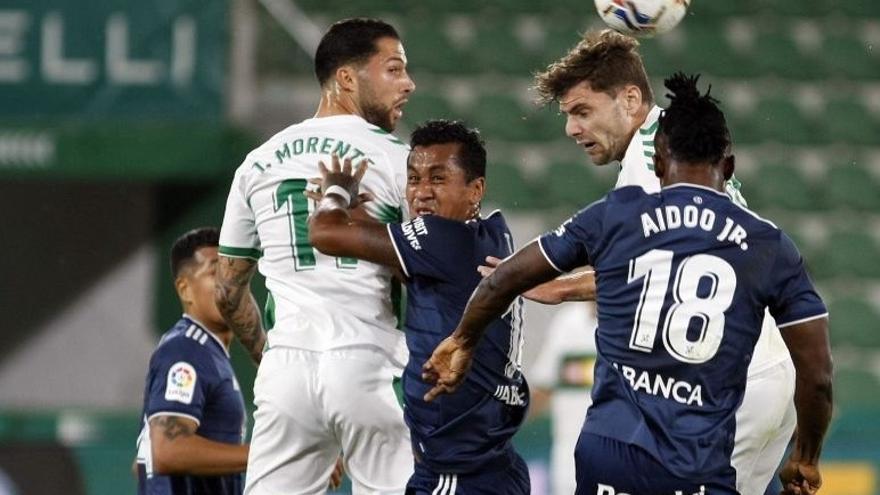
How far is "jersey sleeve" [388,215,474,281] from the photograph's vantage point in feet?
17.8

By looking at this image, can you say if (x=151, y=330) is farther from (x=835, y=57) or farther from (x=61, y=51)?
(x=835, y=57)

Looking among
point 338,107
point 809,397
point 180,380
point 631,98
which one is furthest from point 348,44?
point 809,397

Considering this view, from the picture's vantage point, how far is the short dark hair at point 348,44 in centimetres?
604

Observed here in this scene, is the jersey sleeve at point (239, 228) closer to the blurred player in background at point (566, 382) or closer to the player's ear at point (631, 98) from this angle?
the player's ear at point (631, 98)

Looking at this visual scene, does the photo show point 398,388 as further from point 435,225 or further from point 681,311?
point 681,311

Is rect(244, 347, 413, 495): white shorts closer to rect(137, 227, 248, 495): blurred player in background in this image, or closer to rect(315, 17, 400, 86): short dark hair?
rect(137, 227, 248, 495): blurred player in background

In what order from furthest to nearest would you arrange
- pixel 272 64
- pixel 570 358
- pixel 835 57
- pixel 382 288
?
pixel 835 57, pixel 272 64, pixel 570 358, pixel 382 288

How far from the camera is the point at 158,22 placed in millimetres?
11117

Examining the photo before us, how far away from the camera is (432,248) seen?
542 centimetres

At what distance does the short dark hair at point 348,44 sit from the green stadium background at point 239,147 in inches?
168

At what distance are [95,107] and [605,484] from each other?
716 cm

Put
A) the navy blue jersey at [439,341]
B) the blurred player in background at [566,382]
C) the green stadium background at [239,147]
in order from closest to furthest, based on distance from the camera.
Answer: the navy blue jersey at [439,341], the blurred player in background at [566,382], the green stadium background at [239,147]

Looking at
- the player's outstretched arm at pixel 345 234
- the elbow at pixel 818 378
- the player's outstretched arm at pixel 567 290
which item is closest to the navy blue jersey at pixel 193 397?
the player's outstretched arm at pixel 345 234

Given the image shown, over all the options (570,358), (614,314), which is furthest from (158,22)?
(614,314)
